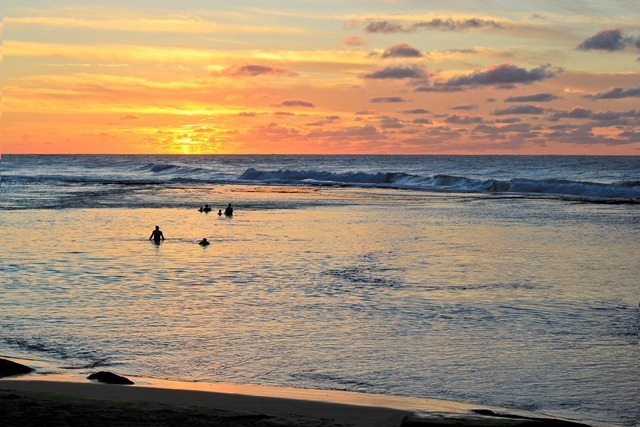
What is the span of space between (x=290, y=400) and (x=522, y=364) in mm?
4498

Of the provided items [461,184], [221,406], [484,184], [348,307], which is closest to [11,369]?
[221,406]

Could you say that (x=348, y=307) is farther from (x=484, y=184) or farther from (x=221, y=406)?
(x=484, y=184)

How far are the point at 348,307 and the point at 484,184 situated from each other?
6916 cm

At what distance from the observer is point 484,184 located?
280ft

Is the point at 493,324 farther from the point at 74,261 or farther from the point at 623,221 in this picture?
the point at 623,221

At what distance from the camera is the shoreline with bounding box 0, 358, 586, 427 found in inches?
389

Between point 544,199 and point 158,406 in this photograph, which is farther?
point 544,199

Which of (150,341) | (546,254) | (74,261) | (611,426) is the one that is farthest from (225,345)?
(546,254)

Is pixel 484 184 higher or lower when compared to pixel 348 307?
higher

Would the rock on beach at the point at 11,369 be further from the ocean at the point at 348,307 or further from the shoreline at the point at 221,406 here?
the ocean at the point at 348,307

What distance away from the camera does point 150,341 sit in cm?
1515

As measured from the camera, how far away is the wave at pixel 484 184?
7118 cm

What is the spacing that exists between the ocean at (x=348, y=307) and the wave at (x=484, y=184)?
109ft

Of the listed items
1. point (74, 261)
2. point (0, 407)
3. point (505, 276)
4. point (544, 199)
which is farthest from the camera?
point (544, 199)
